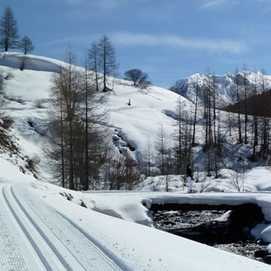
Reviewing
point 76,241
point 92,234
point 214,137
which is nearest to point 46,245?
point 76,241

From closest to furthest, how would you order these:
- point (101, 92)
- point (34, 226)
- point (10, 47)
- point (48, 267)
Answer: point (48, 267), point (34, 226), point (101, 92), point (10, 47)

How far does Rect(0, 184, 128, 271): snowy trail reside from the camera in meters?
8.29

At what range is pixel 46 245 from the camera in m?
9.84

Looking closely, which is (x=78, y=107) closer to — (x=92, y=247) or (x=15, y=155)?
(x=15, y=155)

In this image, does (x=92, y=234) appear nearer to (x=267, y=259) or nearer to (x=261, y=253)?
(x=267, y=259)

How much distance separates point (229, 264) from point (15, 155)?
102 ft

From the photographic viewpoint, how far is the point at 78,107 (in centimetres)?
4056

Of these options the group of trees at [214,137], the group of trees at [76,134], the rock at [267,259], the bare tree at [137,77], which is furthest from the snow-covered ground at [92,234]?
the bare tree at [137,77]

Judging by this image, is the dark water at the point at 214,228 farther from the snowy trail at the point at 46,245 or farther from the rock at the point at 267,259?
the snowy trail at the point at 46,245

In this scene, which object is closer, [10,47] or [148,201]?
[148,201]

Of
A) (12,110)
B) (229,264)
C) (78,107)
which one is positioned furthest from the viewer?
(12,110)

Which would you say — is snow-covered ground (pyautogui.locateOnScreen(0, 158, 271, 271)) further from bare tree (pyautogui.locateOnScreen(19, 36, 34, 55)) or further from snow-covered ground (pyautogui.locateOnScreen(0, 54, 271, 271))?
bare tree (pyautogui.locateOnScreen(19, 36, 34, 55))

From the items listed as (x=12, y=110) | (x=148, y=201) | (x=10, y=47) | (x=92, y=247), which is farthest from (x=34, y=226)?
(x=10, y=47)

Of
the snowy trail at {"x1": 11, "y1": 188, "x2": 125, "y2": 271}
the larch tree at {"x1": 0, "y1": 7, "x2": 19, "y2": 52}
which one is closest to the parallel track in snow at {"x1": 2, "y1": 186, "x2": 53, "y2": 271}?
the snowy trail at {"x1": 11, "y1": 188, "x2": 125, "y2": 271}
